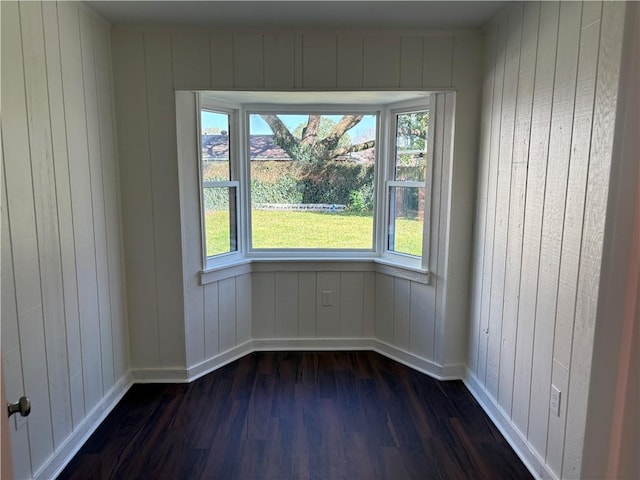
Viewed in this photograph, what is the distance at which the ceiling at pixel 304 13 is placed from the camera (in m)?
2.22

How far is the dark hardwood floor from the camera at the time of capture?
6.65ft

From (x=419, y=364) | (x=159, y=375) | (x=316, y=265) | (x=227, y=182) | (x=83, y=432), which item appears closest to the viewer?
(x=83, y=432)

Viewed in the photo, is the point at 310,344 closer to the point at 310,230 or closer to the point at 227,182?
the point at 310,230

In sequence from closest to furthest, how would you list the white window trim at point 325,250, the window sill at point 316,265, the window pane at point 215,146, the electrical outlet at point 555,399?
the electrical outlet at point 555,399 < the window pane at point 215,146 < the white window trim at point 325,250 < the window sill at point 316,265

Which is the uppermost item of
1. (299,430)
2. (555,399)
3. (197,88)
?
(197,88)

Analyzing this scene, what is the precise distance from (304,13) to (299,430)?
2.32 meters

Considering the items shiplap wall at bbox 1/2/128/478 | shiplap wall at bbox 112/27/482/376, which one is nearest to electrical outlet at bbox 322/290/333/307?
shiplap wall at bbox 112/27/482/376

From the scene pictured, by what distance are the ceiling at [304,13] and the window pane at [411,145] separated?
26.1 inches

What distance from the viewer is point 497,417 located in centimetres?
238

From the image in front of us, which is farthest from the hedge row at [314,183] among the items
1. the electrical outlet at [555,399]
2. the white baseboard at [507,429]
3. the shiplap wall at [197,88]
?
the electrical outlet at [555,399]

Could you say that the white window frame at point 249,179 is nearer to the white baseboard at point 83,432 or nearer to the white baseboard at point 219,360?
the white baseboard at point 219,360

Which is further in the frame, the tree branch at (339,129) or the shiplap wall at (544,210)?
the tree branch at (339,129)

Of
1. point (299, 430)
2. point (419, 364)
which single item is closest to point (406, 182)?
point (419, 364)

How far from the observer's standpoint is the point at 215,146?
10.0ft
